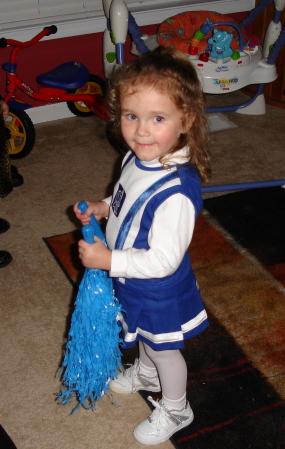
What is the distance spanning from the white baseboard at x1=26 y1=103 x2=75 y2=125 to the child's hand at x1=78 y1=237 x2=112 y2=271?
1.94 m

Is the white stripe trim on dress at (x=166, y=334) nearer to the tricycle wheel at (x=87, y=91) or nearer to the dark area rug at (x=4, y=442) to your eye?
the dark area rug at (x=4, y=442)

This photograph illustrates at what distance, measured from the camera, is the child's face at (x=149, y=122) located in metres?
0.93

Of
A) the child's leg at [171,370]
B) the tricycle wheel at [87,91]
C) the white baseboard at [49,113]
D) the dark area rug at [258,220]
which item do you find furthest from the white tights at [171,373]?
the white baseboard at [49,113]

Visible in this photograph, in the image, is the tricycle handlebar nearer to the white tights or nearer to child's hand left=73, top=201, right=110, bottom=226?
child's hand left=73, top=201, right=110, bottom=226

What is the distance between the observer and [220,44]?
2332 mm

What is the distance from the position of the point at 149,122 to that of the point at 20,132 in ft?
5.27

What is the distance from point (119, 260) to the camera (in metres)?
0.95

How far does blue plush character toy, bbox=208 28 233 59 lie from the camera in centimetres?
233

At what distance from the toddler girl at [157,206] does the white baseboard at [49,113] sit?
1742 mm

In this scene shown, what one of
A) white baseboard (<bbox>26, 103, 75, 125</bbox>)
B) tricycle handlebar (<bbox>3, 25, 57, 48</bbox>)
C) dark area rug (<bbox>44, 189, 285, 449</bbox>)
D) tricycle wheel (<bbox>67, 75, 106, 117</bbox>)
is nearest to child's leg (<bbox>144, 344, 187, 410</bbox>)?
dark area rug (<bbox>44, 189, 285, 449</bbox>)

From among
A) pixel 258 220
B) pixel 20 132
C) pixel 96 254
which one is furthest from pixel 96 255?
pixel 20 132

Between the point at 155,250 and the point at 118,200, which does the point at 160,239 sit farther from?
the point at 118,200

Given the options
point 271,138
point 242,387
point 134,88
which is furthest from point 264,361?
point 271,138

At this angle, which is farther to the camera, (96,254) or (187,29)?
(187,29)
